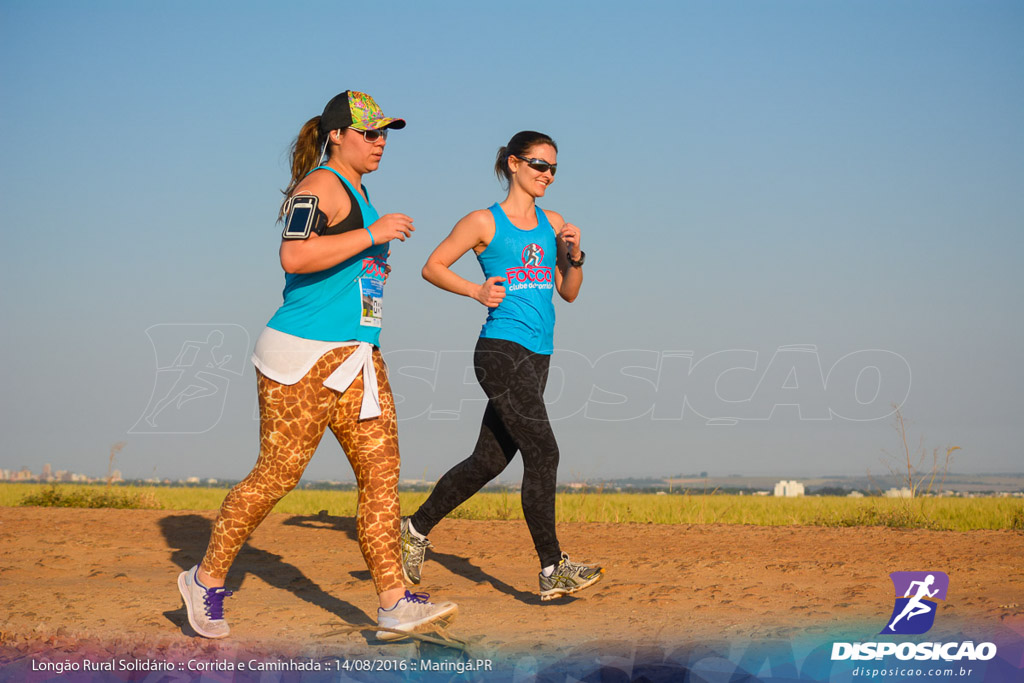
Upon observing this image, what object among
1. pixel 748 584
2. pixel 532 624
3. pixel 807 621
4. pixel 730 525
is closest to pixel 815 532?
pixel 730 525

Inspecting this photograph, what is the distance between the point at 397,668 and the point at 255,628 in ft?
3.77

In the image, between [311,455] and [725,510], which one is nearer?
[311,455]

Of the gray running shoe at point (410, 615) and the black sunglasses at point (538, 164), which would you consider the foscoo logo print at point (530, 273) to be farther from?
the gray running shoe at point (410, 615)

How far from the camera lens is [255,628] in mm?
4652

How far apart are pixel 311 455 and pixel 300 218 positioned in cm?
110

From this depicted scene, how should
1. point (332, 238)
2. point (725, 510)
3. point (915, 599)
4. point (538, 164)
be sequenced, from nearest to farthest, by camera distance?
point (332, 238) → point (915, 599) → point (538, 164) → point (725, 510)

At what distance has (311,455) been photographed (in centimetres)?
427

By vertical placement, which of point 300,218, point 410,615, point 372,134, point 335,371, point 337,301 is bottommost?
point 410,615

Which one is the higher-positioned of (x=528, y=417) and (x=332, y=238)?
(x=332, y=238)

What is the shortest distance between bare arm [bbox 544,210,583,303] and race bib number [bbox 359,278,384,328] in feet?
4.66

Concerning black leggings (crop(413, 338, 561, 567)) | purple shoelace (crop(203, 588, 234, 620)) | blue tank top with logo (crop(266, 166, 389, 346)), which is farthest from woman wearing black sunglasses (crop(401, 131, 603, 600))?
purple shoelace (crop(203, 588, 234, 620))

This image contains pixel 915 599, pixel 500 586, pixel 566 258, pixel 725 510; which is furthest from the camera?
pixel 725 510

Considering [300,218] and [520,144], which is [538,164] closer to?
[520,144]

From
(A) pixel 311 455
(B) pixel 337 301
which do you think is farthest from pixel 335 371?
(A) pixel 311 455
